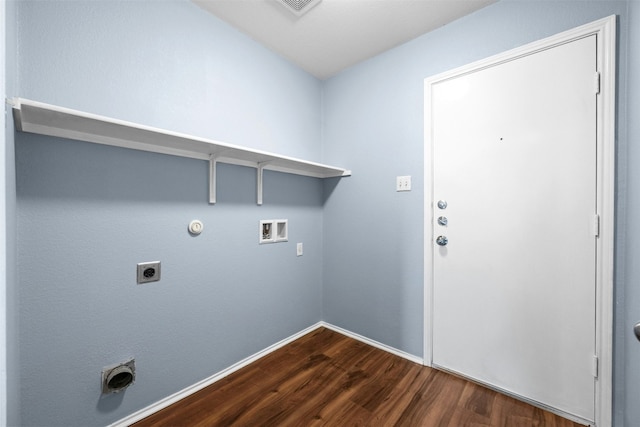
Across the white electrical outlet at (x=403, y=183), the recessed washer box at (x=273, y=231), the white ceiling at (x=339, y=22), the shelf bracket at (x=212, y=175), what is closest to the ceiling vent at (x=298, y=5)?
the white ceiling at (x=339, y=22)

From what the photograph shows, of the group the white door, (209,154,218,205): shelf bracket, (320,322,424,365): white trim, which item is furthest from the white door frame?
(209,154,218,205): shelf bracket

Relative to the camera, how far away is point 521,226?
4.96 feet

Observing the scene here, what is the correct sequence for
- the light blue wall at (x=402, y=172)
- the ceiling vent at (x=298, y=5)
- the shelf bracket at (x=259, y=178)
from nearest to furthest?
the light blue wall at (x=402, y=172) → the ceiling vent at (x=298, y=5) → the shelf bracket at (x=259, y=178)

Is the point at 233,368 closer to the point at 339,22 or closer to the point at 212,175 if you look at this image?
the point at 212,175

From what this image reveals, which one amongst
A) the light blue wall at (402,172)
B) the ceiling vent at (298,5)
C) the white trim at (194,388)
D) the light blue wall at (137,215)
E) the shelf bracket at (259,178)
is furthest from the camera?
the shelf bracket at (259,178)

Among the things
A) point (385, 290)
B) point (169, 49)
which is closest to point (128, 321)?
point (169, 49)

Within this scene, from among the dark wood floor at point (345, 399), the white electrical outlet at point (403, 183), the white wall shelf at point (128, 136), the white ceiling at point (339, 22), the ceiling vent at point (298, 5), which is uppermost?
the white ceiling at point (339, 22)

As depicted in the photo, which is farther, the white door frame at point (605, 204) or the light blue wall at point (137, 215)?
the white door frame at point (605, 204)

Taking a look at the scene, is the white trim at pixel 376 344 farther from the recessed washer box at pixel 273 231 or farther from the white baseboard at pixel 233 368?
the recessed washer box at pixel 273 231

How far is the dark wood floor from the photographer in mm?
1383

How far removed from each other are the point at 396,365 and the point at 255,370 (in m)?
1.01

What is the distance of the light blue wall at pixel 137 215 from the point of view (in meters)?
1.12

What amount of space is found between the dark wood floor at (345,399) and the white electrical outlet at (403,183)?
4.24 ft

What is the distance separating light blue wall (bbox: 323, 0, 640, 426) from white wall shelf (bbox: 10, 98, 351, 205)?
62 cm
